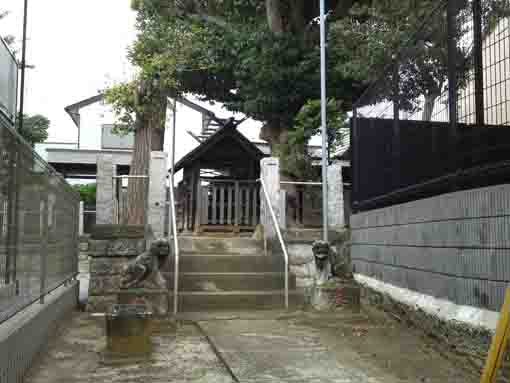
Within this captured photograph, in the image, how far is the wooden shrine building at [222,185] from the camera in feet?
48.4

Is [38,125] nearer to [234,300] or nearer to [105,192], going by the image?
[105,192]

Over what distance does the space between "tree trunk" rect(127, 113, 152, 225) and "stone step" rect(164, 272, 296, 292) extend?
300 cm

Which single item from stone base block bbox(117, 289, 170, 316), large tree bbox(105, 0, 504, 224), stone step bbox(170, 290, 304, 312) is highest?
large tree bbox(105, 0, 504, 224)

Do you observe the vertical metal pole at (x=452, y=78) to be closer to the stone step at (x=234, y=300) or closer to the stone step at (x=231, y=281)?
the stone step at (x=234, y=300)

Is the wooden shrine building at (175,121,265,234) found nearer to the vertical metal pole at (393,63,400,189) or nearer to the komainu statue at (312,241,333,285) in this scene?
the komainu statue at (312,241,333,285)

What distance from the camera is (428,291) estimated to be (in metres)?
5.87

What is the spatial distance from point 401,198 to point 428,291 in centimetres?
150

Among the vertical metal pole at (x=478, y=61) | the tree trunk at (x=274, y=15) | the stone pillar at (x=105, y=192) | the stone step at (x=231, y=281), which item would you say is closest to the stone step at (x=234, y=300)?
the stone step at (x=231, y=281)

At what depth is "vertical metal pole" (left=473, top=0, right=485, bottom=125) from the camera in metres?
4.86

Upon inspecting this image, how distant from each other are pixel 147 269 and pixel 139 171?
7464 millimetres

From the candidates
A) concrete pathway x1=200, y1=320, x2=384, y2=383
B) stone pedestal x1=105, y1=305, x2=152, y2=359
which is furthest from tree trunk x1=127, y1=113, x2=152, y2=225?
stone pedestal x1=105, y1=305, x2=152, y2=359

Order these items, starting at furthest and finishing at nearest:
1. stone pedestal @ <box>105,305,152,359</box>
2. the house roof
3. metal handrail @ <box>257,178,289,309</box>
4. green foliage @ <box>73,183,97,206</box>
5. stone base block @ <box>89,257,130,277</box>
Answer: green foliage @ <box>73,183,97,206</box>, the house roof, stone base block @ <box>89,257,130,277</box>, metal handrail @ <box>257,178,289,309</box>, stone pedestal @ <box>105,305,152,359</box>

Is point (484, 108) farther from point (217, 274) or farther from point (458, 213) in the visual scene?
point (217, 274)

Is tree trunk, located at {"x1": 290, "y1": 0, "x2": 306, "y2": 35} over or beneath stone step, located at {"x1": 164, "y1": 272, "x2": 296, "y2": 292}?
over
